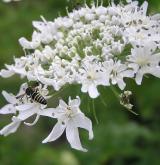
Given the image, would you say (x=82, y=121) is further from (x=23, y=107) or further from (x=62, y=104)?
(x=23, y=107)

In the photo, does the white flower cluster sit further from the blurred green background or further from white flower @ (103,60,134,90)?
the blurred green background

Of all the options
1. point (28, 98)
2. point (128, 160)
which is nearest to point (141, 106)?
point (128, 160)

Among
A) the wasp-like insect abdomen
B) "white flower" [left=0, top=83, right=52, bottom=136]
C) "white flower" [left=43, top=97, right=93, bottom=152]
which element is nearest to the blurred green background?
"white flower" [left=0, top=83, right=52, bottom=136]

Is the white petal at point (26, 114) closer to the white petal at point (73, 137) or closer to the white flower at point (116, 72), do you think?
the white petal at point (73, 137)

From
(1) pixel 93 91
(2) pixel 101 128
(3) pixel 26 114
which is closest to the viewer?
(1) pixel 93 91

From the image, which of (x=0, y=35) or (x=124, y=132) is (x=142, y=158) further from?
(x=0, y=35)

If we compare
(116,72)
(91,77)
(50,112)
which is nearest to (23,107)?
(50,112)

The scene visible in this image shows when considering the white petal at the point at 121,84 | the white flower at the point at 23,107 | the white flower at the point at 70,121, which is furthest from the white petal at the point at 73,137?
the white petal at the point at 121,84

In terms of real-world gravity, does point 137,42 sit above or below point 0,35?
above
